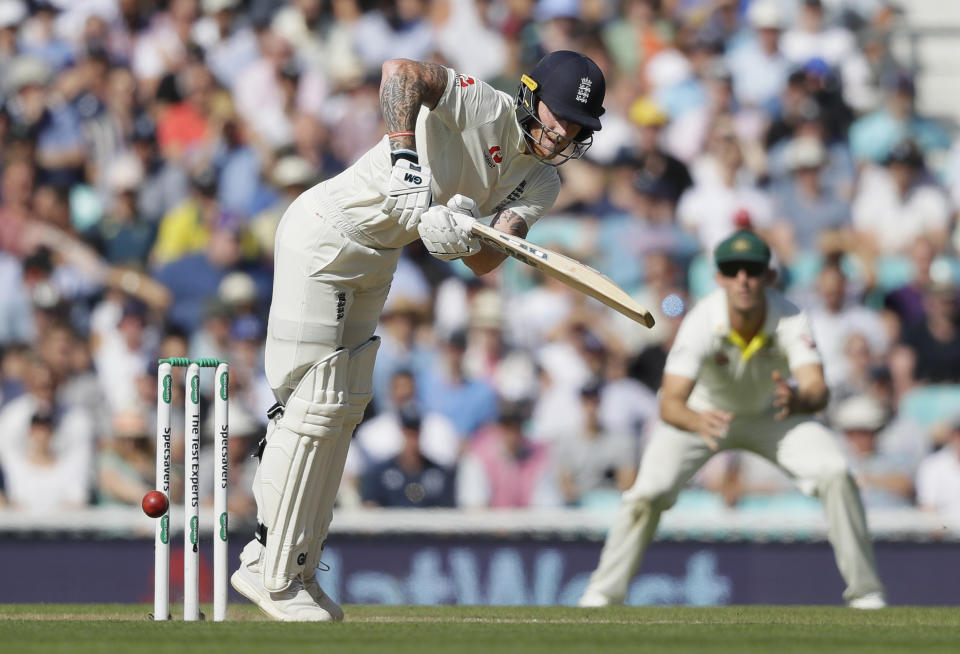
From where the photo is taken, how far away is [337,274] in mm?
5664

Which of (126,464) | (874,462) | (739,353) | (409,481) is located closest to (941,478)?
(874,462)

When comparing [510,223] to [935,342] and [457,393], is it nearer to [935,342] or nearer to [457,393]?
[457,393]

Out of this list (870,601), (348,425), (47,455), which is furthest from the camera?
(47,455)

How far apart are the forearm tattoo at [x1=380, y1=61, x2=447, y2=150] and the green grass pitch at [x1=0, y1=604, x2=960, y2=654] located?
1645mm

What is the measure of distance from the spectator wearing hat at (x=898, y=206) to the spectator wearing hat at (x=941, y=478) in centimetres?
215

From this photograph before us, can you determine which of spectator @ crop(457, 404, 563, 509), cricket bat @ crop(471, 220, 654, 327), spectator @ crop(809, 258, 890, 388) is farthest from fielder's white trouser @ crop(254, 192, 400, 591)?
spectator @ crop(809, 258, 890, 388)

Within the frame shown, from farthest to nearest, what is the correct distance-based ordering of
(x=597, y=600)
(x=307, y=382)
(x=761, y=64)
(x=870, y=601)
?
(x=761, y=64), (x=597, y=600), (x=870, y=601), (x=307, y=382)

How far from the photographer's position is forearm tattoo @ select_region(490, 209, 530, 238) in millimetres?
5945

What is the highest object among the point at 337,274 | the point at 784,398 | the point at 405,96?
the point at 405,96

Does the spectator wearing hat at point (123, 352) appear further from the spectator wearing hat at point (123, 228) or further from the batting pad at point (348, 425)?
the batting pad at point (348, 425)

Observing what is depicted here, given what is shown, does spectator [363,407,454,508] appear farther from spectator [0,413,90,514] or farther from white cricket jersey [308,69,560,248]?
white cricket jersey [308,69,560,248]

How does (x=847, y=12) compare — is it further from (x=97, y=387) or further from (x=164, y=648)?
(x=164, y=648)

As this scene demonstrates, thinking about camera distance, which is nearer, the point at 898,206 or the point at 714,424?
the point at 714,424

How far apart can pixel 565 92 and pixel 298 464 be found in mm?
1621
